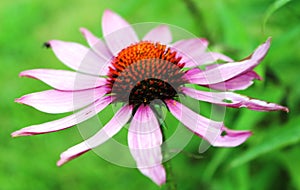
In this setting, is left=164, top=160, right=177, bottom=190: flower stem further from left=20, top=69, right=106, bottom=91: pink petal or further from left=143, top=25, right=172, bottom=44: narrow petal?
left=143, top=25, right=172, bottom=44: narrow petal

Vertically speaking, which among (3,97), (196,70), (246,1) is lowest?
(3,97)

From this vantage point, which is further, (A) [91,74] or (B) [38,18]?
(B) [38,18]

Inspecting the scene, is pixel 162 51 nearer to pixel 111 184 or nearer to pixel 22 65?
pixel 111 184

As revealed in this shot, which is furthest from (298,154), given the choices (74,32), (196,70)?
(74,32)

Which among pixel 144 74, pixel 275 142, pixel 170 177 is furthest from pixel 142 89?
pixel 275 142

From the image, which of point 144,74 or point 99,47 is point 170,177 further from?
point 99,47

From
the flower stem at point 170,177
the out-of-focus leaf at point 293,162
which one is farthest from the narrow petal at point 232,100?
the out-of-focus leaf at point 293,162
